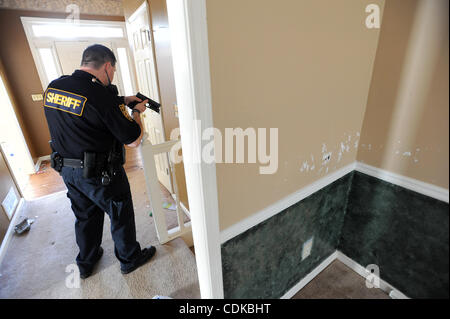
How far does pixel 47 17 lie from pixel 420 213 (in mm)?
4773

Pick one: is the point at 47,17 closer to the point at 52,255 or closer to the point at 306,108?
the point at 52,255

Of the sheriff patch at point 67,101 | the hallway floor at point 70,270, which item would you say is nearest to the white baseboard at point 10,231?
the hallway floor at point 70,270

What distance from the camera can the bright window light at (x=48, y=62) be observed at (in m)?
3.49

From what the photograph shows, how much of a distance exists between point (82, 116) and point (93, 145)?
0.17 meters

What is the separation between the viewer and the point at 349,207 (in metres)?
0.98

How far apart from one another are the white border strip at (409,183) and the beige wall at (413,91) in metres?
0.01

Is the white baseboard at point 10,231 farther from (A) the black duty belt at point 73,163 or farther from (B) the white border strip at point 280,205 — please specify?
(B) the white border strip at point 280,205

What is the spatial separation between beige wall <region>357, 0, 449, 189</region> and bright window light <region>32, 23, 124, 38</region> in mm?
4483

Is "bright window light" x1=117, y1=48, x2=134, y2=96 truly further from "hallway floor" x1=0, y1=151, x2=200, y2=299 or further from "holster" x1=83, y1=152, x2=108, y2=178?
"holster" x1=83, y1=152, x2=108, y2=178

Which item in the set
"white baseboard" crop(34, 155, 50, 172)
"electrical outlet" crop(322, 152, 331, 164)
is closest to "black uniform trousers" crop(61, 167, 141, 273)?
"electrical outlet" crop(322, 152, 331, 164)

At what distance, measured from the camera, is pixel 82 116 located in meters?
1.23

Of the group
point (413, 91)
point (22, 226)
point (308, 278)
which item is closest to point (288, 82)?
point (413, 91)

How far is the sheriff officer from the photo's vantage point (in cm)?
124
